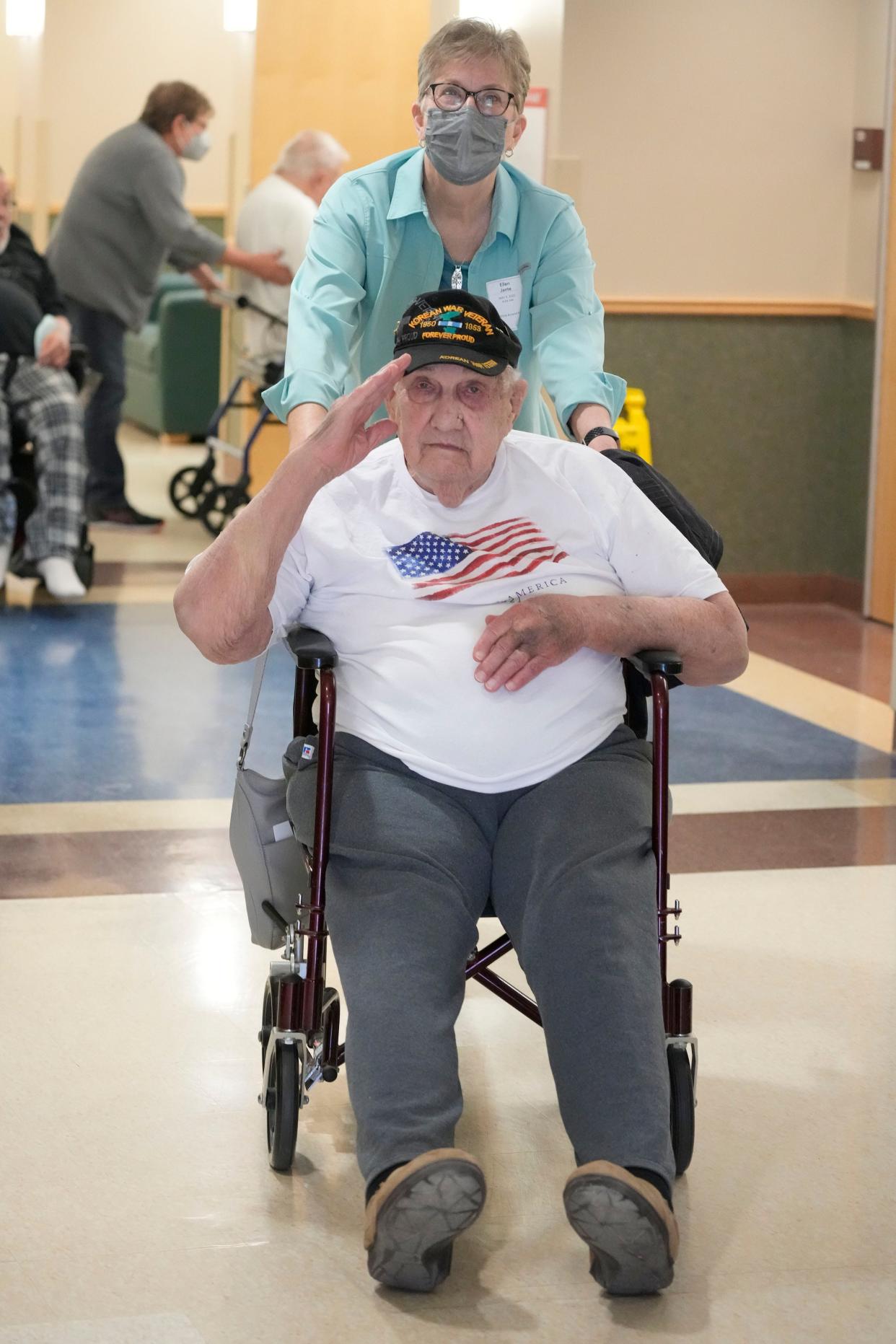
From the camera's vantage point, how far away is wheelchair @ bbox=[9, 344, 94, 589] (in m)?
5.58

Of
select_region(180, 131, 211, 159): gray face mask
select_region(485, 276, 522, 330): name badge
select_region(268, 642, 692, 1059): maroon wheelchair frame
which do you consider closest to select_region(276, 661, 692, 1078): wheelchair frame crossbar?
select_region(268, 642, 692, 1059): maroon wheelchair frame

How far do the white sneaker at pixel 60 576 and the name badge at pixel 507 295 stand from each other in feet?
10.6

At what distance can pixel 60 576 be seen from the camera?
557 cm

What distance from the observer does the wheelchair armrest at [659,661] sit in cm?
207

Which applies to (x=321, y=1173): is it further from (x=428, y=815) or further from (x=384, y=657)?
(x=384, y=657)

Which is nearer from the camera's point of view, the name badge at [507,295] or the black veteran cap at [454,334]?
the black veteran cap at [454,334]

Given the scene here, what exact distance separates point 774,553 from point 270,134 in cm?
268

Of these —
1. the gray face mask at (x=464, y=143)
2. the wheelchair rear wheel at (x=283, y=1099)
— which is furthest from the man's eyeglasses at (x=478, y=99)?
the wheelchair rear wheel at (x=283, y=1099)

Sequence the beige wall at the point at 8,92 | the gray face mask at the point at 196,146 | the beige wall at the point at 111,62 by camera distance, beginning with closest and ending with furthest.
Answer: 1. the gray face mask at the point at 196,146
2. the beige wall at the point at 8,92
3. the beige wall at the point at 111,62

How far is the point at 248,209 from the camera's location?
661cm

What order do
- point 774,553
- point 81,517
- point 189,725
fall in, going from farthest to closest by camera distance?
point 774,553
point 81,517
point 189,725

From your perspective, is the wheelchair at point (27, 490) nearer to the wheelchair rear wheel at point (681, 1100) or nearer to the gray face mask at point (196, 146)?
the gray face mask at point (196, 146)

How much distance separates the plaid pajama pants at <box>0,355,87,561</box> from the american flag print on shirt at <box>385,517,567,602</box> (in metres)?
3.59

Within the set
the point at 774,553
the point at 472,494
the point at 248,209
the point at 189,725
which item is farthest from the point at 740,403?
the point at 472,494
